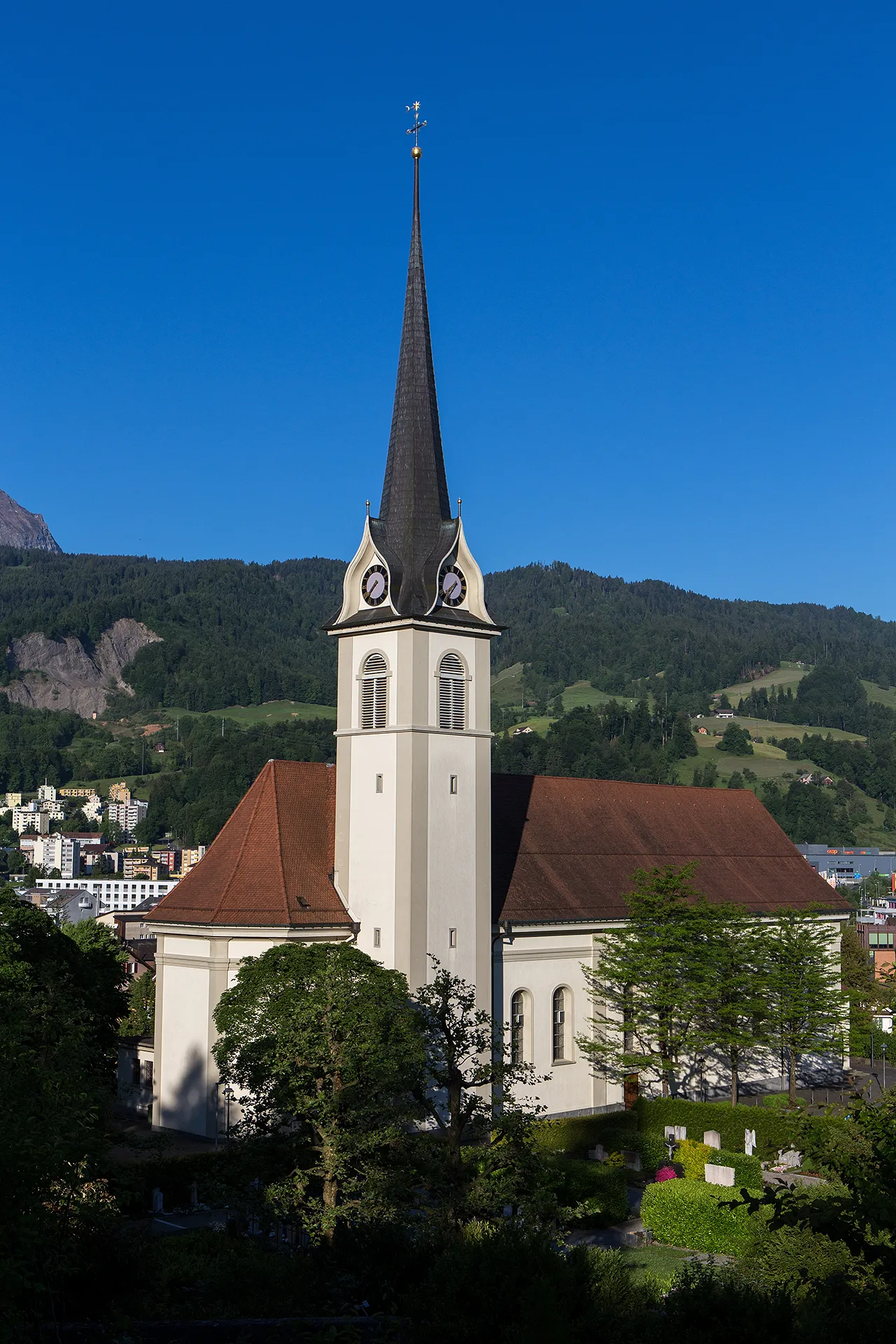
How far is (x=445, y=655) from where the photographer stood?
1907 inches

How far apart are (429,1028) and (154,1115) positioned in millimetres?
17160

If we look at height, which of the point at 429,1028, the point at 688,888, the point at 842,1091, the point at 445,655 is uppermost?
the point at 445,655

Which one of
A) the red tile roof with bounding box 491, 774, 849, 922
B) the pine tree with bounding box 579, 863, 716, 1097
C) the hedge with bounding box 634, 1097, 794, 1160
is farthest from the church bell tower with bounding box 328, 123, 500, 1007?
the hedge with bounding box 634, 1097, 794, 1160

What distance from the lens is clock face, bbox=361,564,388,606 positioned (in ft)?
159

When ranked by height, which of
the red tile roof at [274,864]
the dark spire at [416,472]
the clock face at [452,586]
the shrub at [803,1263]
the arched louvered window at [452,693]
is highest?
the dark spire at [416,472]

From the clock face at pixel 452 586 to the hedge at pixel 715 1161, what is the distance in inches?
757

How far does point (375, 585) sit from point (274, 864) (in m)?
10.00

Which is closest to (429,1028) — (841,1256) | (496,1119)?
(496,1119)

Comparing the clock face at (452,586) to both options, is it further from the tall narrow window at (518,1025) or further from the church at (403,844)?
the tall narrow window at (518,1025)

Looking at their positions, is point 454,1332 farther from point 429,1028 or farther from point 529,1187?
point 429,1028

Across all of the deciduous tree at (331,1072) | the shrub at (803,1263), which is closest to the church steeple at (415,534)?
the deciduous tree at (331,1072)

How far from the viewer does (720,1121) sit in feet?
160

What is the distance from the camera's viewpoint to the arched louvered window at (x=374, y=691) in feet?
159

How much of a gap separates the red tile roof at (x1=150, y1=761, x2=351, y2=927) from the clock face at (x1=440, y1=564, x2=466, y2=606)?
7.59 meters
